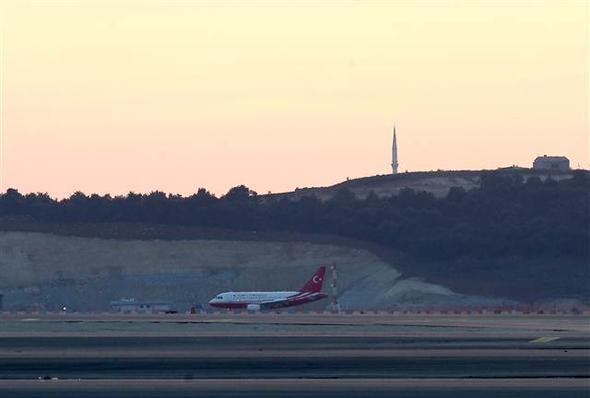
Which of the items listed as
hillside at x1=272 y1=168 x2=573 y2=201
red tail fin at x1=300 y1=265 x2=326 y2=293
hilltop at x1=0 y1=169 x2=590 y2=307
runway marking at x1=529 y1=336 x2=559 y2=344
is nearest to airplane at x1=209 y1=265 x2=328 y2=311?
red tail fin at x1=300 y1=265 x2=326 y2=293

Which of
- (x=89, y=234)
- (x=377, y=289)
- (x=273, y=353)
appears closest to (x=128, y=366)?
(x=273, y=353)

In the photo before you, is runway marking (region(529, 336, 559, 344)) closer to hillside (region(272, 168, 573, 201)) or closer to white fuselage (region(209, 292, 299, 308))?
white fuselage (region(209, 292, 299, 308))

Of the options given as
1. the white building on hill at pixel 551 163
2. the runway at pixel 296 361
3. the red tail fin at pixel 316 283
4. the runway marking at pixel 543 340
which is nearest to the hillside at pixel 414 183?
the white building on hill at pixel 551 163

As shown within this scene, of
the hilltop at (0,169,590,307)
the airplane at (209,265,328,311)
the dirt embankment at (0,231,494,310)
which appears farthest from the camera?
the dirt embankment at (0,231,494,310)

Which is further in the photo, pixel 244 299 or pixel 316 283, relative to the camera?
pixel 316 283

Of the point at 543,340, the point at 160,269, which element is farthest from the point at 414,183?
the point at 543,340

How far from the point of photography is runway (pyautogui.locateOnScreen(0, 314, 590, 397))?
38219 mm

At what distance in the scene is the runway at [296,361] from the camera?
125ft

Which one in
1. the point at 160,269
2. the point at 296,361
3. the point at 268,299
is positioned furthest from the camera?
Result: the point at 160,269

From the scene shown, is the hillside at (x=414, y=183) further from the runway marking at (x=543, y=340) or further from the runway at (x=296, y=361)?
the runway marking at (x=543, y=340)

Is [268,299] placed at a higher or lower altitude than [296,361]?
higher

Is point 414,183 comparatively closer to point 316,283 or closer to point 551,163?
point 551,163

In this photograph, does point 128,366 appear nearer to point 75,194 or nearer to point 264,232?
point 264,232

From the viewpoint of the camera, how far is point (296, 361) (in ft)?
155
